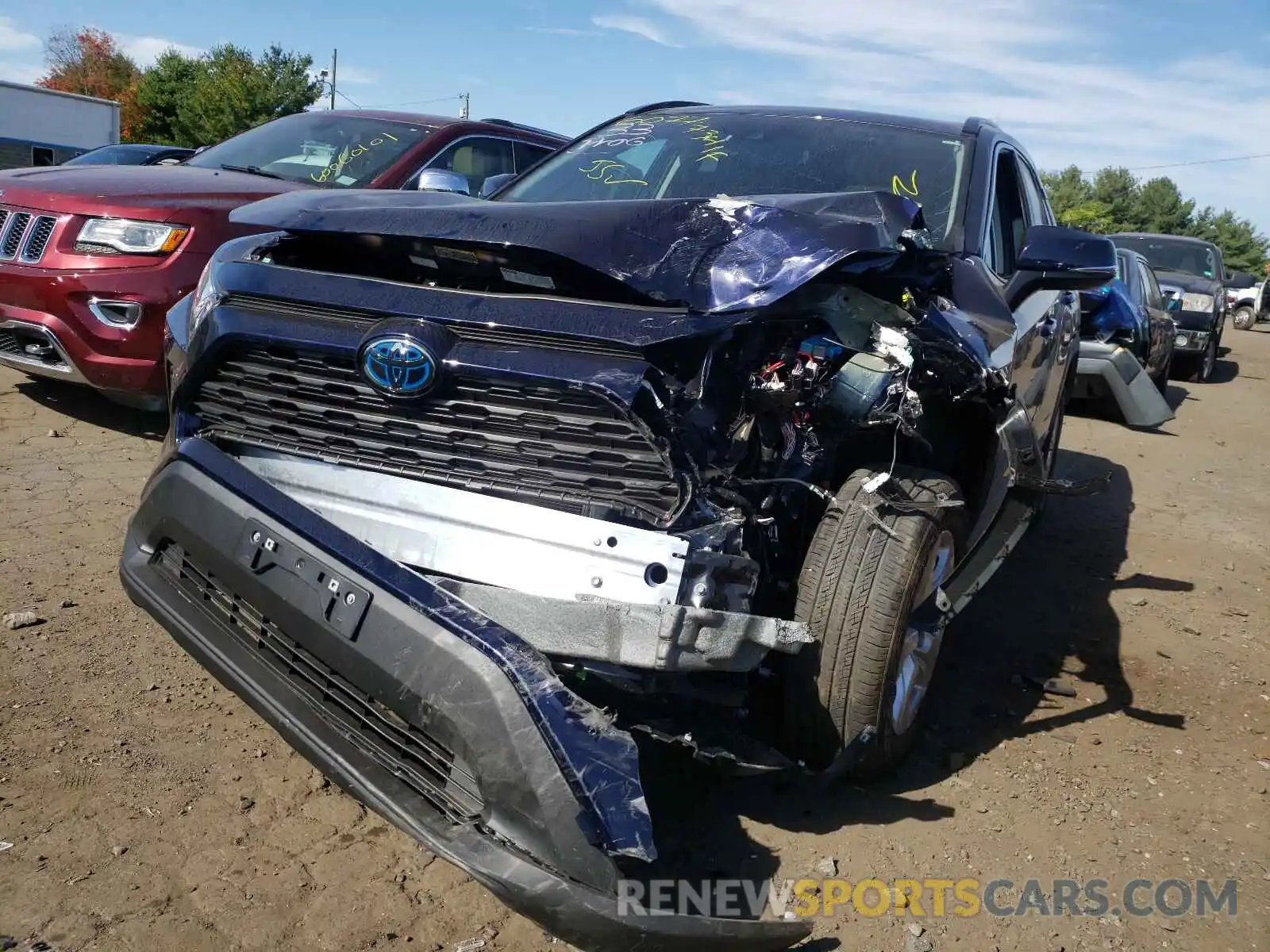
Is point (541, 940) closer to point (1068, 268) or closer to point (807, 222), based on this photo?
point (807, 222)

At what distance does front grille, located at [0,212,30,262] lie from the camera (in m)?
5.30

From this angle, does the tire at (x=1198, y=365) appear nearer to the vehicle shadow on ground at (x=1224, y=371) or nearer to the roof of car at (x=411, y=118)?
the vehicle shadow on ground at (x=1224, y=371)

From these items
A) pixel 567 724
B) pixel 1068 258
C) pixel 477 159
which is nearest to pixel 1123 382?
pixel 1068 258

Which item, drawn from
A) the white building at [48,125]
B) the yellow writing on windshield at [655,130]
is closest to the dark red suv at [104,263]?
the yellow writing on windshield at [655,130]

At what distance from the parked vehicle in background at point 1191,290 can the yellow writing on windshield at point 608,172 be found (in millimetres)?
11415

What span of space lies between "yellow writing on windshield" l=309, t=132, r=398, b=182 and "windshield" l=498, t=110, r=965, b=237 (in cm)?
233

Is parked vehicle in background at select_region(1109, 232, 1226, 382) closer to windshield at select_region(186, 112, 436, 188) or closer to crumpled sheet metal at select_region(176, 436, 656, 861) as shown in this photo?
windshield at select_region(186, 112, 436, 188)

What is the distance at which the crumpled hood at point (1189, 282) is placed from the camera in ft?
48.3

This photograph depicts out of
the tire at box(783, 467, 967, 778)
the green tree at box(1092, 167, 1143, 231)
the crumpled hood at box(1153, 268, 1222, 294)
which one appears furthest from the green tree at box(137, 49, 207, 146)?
the green tree at box(1092, 167, 1143, 231)

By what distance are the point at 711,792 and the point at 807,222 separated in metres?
1.52

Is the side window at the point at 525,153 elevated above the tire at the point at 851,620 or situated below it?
above

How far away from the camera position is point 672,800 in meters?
2.79

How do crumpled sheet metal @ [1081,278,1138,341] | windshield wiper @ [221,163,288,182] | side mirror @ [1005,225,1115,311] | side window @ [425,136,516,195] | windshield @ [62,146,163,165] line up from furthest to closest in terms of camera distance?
windshield @ [62,146,163,165], crumpled sheet metal @ [1081,278,1138,341], side window @ [425,136,516,195], windshield wiper @ [221,163,288,182], side mirror @ [1005,225,1115,311]

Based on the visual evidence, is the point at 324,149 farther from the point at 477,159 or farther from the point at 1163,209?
the point at 1163,209
